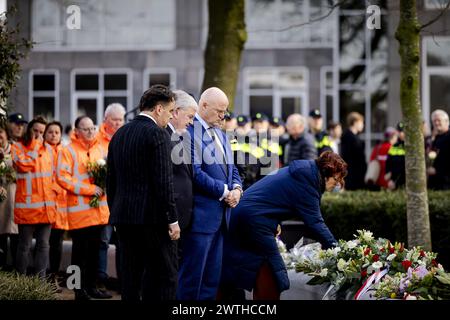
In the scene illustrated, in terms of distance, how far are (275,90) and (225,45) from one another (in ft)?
49.2

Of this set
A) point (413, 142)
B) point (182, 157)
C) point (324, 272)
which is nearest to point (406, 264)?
point (324, 272)

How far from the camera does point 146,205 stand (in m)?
7.05

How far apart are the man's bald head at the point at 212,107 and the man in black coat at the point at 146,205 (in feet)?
2.81

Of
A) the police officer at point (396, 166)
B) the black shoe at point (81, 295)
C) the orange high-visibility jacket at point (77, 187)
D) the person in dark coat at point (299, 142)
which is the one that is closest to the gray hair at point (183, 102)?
the orange high-visibility jacket at point (77, 187)

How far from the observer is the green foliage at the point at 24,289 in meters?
7.39

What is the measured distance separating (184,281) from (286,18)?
69.2 feet

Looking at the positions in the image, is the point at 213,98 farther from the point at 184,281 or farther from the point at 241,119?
the point at 241,119

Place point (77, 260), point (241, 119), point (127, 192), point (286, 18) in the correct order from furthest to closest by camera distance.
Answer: point (286, 18) → point (241, 119) → point (77, 260) → point (127, 192)

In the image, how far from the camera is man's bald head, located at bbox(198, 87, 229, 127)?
26.5 feet

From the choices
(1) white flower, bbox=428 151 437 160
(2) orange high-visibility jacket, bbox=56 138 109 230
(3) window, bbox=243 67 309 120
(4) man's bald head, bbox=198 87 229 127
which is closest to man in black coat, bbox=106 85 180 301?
(4) man's bald head, bbox=198 87 229 127

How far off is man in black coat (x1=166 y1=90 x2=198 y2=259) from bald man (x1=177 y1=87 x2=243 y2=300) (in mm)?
55

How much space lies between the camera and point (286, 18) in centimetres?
2820

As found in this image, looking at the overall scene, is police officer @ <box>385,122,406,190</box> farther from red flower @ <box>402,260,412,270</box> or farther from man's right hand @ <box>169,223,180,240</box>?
man's right hand @ <box>169,223,180,240</box>
